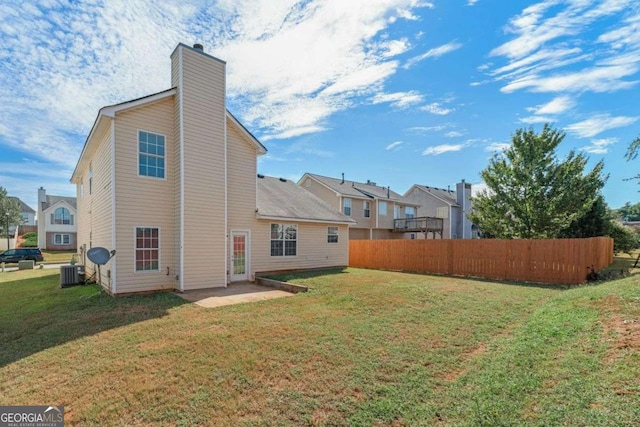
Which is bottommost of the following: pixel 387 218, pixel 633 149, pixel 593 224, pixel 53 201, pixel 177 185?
pixel 593 224

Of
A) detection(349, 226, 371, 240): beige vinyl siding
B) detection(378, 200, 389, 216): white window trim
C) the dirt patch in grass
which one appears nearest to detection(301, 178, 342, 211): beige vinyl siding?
detection(349, 226, 371, 240): beige vinyl siding

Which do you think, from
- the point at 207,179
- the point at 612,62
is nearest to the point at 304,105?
the point at 207,179

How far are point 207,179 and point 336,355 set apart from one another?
8188 mm

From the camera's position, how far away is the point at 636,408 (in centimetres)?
296

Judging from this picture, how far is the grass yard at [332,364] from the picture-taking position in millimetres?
3322

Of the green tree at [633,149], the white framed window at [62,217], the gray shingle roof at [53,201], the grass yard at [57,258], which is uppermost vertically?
the gray shingle roof at [53,201]

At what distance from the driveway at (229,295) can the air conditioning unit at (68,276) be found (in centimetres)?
504

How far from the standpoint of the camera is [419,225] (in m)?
28.3

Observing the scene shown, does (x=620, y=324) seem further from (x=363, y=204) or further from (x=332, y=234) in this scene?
(x=363, y=204)

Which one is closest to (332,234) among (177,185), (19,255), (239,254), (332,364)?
(239,254)

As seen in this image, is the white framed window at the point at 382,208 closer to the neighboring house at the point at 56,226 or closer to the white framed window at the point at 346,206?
the white framed window at the point at 346,206

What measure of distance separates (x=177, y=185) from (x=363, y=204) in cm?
1912

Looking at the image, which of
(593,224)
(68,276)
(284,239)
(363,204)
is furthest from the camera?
(363,204)

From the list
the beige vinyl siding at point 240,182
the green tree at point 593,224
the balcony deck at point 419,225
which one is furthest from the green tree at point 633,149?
the balcony deck at point 419,225
